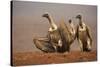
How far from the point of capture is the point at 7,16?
7.38ft

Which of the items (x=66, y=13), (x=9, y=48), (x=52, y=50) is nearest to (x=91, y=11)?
(x=66, y=13)

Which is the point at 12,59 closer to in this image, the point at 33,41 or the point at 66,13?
the point at 33,41

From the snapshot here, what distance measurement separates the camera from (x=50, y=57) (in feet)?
7.98

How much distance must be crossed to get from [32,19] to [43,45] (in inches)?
14.2

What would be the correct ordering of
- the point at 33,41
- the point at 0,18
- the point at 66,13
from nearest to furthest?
1. the point at 0,18
2. the point at 33,41
3. the point at 66,13

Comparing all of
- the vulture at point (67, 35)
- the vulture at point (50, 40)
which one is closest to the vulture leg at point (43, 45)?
the vulture at point (50, 40)

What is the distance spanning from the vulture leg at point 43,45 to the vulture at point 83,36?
43cm

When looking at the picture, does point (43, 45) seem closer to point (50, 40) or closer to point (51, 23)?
point (50, 40)

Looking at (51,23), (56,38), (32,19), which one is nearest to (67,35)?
(56,38)

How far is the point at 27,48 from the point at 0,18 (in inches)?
19.1

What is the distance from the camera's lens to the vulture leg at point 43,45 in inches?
94.1

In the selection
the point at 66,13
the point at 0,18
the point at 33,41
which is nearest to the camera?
the point at 0,18

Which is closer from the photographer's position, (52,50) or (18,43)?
(18,43)

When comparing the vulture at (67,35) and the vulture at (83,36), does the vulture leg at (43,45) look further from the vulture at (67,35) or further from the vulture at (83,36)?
the vulture at (83,36)
